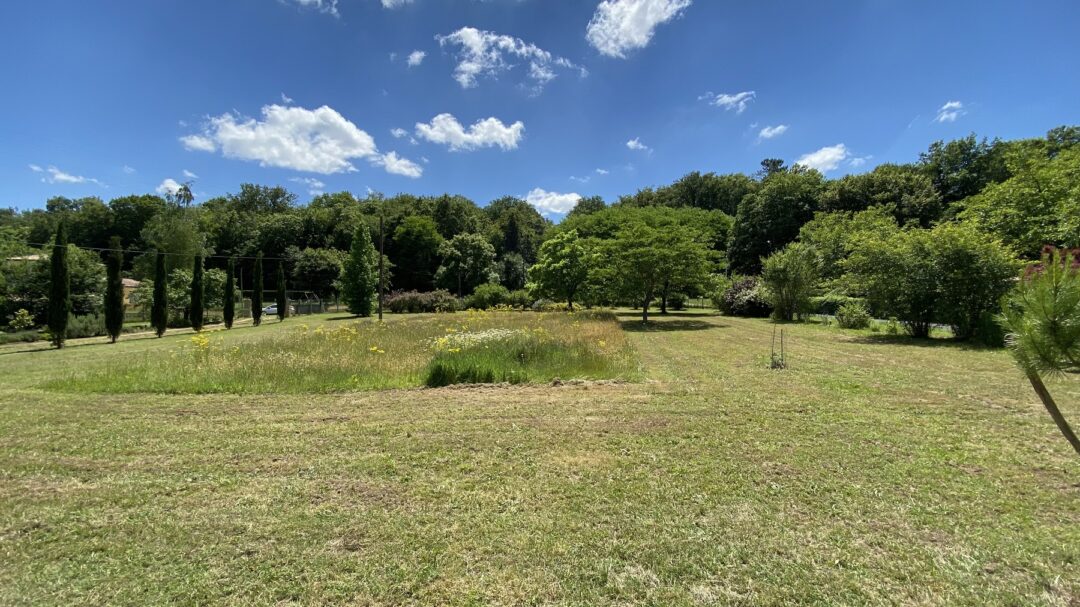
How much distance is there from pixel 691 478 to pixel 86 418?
305 inches

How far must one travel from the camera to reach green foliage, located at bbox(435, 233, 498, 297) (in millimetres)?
49741

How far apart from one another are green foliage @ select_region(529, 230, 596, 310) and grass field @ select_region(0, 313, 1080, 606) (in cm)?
2681

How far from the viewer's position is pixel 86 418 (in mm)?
6059

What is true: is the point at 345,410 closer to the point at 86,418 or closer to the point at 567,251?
the point at 86,418

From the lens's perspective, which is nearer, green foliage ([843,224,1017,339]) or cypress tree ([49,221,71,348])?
green foliage ([843,224,1017,339])

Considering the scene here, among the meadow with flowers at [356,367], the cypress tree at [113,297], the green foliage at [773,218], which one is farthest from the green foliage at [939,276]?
the green foliage at [773,218]

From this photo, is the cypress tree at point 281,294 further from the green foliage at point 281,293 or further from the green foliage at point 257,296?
the green foliage at point 257,296

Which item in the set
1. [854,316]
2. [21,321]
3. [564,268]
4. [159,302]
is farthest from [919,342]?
[21,321]

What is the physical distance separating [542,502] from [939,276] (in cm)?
1677

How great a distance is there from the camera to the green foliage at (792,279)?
946 inches

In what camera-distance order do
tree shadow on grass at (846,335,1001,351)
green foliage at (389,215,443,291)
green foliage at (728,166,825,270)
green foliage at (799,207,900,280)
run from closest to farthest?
tree shadow on grass at (846,335,1001,351), green foliage at (799,207,900,280), green foliage at (728,166,825,270), green foliage at (389,215,443,291)

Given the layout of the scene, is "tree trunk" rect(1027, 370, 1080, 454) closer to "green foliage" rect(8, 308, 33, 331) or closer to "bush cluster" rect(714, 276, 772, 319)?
"bush cluster" rect(714, 276, 772, 319)

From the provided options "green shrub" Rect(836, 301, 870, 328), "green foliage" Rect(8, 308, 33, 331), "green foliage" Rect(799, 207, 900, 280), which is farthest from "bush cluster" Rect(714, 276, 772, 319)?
"green foliage" Rect(8, 308, 33, 331)

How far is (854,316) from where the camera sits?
19359mm
